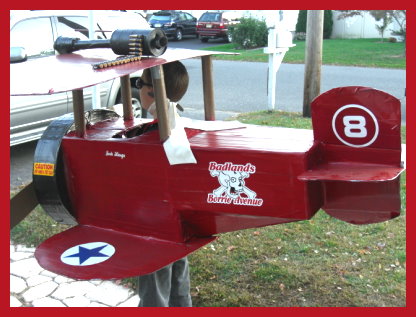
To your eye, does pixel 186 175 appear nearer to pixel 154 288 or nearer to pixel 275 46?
pixel 154 288

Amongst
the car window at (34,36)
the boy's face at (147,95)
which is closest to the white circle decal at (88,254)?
the boy's face at (147,95)

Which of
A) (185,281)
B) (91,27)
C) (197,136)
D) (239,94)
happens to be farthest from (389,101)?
(239,94)

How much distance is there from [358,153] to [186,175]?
2.56ft

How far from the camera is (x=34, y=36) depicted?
6.20 metres

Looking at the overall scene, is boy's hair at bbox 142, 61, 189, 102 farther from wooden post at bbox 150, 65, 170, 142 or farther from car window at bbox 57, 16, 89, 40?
car window at bbox 57, 16, 89, 40

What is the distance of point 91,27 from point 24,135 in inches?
82.1

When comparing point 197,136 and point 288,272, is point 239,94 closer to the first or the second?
point 288,272

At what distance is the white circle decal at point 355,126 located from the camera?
2090 millimetres

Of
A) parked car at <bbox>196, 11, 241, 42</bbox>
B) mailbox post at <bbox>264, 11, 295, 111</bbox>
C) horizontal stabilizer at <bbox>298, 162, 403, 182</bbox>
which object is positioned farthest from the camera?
parked car at <bbox>196, 11, 241, 42</bbox>

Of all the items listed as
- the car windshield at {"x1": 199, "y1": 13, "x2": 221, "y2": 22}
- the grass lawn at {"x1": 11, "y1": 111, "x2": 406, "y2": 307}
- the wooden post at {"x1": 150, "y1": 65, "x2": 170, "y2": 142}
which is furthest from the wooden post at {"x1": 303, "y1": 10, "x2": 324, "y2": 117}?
the car windshield at {"x1": 199, "y1": 13, "x2": 221, "y2": 22}

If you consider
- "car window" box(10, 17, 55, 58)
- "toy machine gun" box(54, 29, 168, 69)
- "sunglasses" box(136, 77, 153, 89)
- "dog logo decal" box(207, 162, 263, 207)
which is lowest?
"dog logo decal" box(207, 162, 263, 207)

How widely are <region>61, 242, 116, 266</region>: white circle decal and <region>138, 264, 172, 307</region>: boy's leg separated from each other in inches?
9.3

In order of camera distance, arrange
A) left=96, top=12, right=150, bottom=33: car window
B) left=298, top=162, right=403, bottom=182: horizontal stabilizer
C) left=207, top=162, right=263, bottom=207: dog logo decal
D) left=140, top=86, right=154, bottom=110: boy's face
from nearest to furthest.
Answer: left=298, top=162, right=403, bottom=182: horizontal stabilizer < left=207, top=162, right=263, bottom=207: dog logo decal < left=140, top=86, right=154, bottom=110: boy's face < left=96, top=12, right=150, bottom=33: car window

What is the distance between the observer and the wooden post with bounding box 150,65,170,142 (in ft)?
7.69
